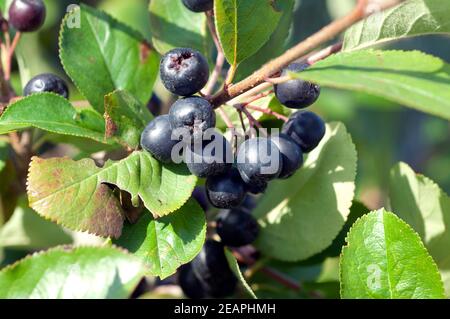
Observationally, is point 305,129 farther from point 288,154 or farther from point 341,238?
point 341,238

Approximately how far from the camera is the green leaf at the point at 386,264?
1.39 metres

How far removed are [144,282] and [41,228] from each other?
460 millimetres

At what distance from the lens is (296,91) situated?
1527mm

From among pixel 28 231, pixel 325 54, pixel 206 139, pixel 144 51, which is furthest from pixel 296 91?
pixel 28 231

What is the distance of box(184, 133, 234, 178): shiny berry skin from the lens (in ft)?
4.91

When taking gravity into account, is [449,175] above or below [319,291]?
below

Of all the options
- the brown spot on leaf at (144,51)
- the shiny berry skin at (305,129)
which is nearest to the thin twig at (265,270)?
the shiny berry skin at (305,129)

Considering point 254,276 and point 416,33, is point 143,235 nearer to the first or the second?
point 254,276

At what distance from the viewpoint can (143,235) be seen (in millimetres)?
1586

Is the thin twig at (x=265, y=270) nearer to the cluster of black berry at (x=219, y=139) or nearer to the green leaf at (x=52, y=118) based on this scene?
the cluster of black berry at (x=219, y=139)

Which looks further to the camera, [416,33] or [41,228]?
[41,228]

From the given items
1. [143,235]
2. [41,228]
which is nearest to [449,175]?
[41,228]

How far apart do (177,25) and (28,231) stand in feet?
3.04
